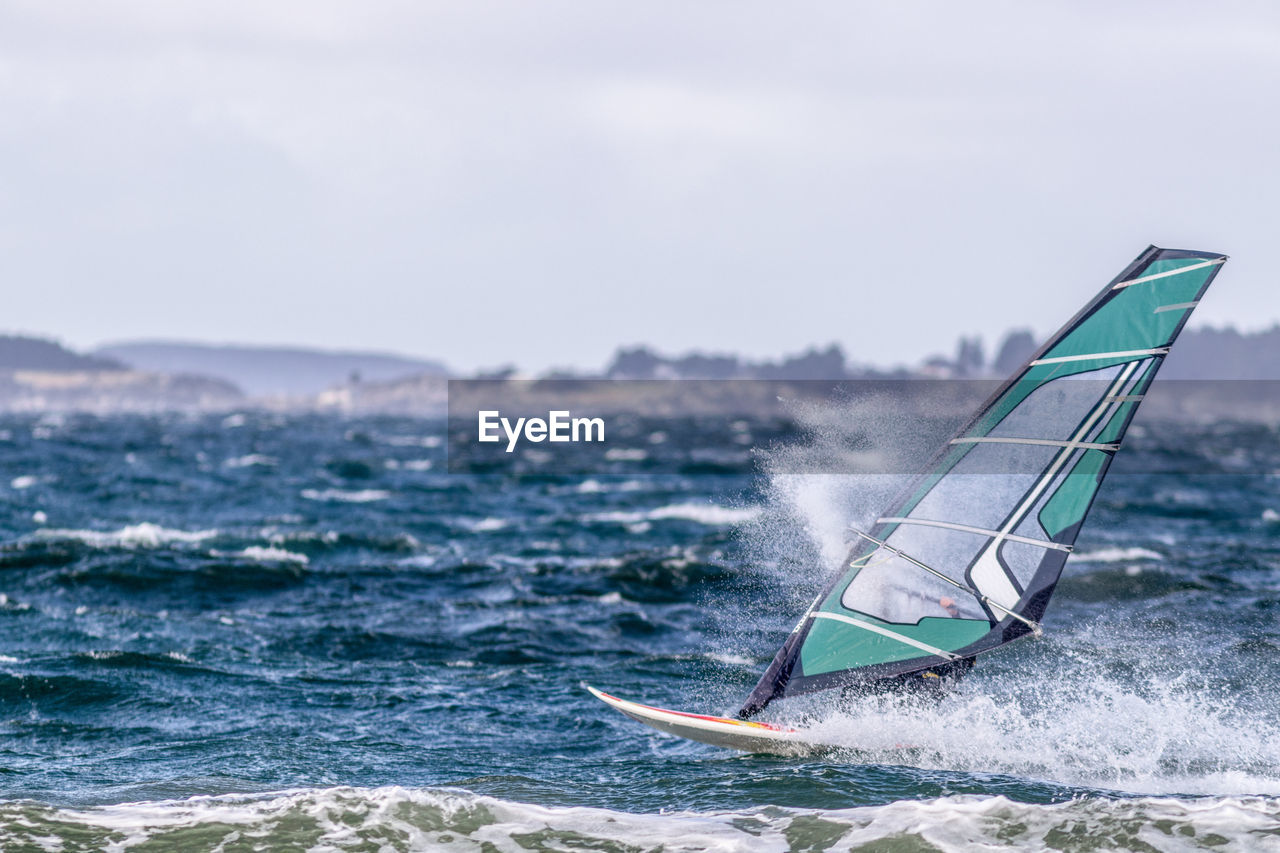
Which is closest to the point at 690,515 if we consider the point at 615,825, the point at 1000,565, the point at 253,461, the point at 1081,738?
the point at 1081,738

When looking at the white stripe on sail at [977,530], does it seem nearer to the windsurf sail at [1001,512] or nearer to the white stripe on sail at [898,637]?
the windsurf sail at [1001,512]

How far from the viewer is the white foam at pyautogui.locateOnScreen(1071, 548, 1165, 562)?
21672 millimetres

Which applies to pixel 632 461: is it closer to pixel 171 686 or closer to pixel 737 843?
pixel 171 686

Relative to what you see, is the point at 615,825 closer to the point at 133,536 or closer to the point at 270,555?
the point at 270,555

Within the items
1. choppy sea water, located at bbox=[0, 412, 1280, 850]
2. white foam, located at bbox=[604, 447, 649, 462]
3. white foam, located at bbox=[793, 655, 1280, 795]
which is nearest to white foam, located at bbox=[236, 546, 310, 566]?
choppy sea water, located at bbox=[0, 412, 1280, 850]

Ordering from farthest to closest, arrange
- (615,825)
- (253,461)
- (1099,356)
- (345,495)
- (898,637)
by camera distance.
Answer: (253,461), (345,495), (898,637), (1099,356), (615,825)

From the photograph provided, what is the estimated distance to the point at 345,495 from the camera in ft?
112

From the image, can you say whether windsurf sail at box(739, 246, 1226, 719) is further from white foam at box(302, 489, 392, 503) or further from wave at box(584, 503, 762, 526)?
white foam at box(302, 489, 392, 503)

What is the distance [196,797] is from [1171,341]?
25.9 feet

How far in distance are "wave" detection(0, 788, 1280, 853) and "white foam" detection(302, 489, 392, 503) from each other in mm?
24449

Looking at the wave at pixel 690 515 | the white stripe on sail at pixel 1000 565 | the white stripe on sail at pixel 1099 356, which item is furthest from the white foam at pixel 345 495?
the white stripe on sail at pixel 1099 356

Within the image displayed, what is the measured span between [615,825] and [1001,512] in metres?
3.91

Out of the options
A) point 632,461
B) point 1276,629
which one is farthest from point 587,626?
point 632,461

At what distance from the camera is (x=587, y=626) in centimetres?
1586
